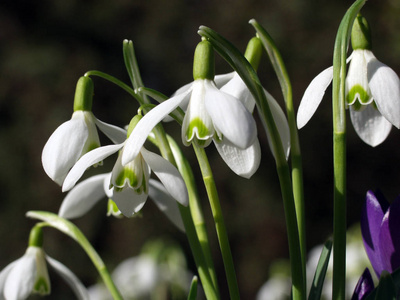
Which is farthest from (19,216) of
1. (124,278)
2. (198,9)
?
(124,278)

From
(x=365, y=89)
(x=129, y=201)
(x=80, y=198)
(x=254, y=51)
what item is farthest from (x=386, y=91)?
(x=80, y=198)

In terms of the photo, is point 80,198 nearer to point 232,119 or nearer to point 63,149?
point 63,149

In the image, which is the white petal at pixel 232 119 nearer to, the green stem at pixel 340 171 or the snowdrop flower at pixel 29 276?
the green stem at pixel 340 171

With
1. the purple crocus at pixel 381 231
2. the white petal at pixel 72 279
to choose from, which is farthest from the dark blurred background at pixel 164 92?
the purple crocus at pixel 381 231

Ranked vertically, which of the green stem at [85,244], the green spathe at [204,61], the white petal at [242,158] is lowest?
the green stem at [85,244]

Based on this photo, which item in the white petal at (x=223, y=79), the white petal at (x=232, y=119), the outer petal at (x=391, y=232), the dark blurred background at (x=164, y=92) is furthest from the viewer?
the dark blurred background at (x=164, y=92)
